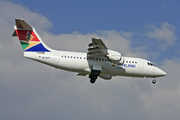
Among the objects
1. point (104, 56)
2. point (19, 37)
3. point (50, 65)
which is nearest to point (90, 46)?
point (104, 56)

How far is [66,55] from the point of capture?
41.6 meters

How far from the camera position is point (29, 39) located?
137 feet

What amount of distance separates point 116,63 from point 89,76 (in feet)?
13.3

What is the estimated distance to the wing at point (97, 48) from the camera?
130 feet

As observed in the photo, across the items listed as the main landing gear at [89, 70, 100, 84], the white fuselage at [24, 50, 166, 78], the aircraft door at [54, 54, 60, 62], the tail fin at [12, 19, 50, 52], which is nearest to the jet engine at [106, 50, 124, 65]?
the white fuselage at [24, 50, 166, 78]

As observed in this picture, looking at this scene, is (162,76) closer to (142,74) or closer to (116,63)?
(142,74)

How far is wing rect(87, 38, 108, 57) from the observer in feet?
130

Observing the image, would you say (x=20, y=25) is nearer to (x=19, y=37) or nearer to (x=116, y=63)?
(x=19, y=37)

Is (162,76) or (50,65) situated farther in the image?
(162,76)

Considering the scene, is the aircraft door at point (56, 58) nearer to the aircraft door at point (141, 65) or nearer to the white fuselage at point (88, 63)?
the white fuselage at point (88, 63)

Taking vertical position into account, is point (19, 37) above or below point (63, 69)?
above

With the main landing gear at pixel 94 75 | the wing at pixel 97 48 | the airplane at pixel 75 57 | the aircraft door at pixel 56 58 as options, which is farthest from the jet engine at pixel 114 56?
the aircraft door at pixel 56 58

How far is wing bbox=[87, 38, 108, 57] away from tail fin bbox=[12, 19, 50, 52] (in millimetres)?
4749

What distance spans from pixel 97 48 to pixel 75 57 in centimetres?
276
